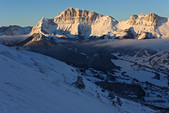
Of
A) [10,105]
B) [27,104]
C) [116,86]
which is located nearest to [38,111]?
[27,104]

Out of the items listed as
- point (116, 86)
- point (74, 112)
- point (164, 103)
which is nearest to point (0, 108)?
point (74, 112)

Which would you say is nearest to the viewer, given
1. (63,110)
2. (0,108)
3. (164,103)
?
(0,108)

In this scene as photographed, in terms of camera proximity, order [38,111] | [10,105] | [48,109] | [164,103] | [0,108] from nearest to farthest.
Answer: [0,108] < [10,105] < [38,111] < [48,109] < [164,103]

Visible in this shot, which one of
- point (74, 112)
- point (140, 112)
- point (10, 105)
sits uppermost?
point (10, 105)

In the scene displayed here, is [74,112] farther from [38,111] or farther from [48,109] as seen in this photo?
[38,111]

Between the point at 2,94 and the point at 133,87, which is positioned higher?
the point at 2,94

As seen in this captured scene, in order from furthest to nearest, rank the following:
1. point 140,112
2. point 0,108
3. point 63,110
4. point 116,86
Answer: point 116,86 < point 140,112 < point 63,110 < point 0,108

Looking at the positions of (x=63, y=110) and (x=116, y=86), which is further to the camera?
(x=116, y=86)

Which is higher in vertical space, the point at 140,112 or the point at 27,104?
the point at 27,104

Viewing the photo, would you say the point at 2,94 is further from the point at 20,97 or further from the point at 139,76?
the point at 139,76
